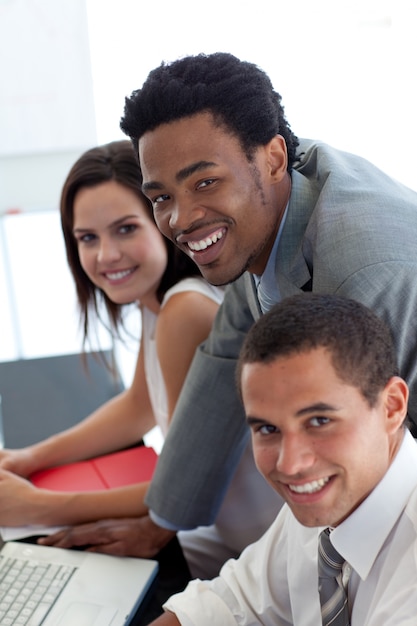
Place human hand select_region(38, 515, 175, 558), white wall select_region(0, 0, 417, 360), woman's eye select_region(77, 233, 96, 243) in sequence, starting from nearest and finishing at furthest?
human hand select_region(38, 515, 175, 558) → woman's eye select_region(77, 233, 96, 243) → white wall select_region(0, 0, 417, 360)

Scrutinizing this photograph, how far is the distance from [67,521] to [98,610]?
316mm

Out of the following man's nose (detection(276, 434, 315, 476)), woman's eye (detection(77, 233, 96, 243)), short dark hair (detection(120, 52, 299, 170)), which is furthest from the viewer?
woman's eye (detection(77, 233, 96, 243))

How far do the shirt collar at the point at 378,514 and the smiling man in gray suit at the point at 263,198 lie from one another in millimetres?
171

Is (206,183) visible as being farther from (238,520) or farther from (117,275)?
(238,520)

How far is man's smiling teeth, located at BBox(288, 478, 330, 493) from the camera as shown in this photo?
0.89 m

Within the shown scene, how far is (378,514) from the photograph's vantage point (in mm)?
908

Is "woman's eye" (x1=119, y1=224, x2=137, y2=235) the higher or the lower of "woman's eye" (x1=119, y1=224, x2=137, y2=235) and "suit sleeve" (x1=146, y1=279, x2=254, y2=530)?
the higher

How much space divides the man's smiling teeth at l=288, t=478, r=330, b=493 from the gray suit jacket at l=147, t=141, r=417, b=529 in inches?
9.2

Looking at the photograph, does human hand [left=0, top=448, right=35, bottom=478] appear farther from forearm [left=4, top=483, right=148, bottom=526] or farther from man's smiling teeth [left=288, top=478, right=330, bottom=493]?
man's smiling teeth [left=288, top=478, right=330, bottom=493]

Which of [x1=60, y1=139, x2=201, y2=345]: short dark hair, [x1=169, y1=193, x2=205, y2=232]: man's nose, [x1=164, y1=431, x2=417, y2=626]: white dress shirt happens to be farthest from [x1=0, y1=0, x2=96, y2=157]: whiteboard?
[x1=164, y1=431, x2=417, y2=626]: white dress shirt

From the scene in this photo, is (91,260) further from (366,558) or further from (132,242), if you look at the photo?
(366,558)

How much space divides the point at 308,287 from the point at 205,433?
40 cm

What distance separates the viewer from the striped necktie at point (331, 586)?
96 centimetres

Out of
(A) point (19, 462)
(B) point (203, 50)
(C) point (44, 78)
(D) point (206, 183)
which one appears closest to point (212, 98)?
(D) point (206, 183)
